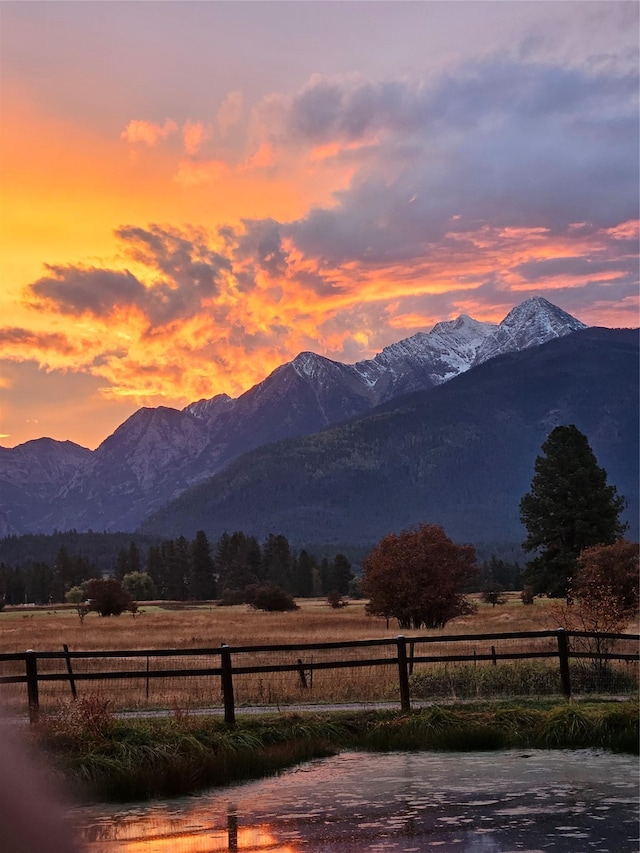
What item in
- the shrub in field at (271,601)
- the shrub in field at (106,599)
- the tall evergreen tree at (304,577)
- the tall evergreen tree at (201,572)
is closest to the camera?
the shrub in field at (106,599)

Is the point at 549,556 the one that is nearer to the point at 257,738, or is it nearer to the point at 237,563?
the point at 257,738

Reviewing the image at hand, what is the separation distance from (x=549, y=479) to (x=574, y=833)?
2460 inches

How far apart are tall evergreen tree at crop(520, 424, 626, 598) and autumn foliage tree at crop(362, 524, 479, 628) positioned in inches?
419

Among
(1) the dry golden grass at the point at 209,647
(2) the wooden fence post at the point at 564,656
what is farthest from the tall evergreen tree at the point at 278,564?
(2) the wooden fence post at the point at 564,656

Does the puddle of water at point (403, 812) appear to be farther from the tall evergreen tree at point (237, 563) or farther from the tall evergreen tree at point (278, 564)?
the tall evergreen tree at point (278, 564)

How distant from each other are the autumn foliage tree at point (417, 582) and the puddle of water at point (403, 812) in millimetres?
44167

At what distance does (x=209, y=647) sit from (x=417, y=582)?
21.6 m

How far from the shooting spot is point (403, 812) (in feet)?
41.0

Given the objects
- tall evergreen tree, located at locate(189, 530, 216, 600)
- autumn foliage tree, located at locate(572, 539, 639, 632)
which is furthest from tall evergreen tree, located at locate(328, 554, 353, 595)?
autumn foliage tree, located at locate(572, 539, 639, 632)

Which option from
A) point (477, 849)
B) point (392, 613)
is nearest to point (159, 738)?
point (477, 849)

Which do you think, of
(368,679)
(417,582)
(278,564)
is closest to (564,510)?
(417,582)

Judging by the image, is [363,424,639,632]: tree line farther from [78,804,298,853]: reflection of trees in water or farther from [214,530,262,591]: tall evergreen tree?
[214,530,262,591]: tall evergreen tree

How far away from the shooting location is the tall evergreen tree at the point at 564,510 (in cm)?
7000

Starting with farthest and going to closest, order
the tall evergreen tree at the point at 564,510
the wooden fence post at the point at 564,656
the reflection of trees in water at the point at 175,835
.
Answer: the tall evergreen tree at the point at 564,510, the wooden fence post at the point at 564,656, the reflection of trees in water at the point at 175,835
